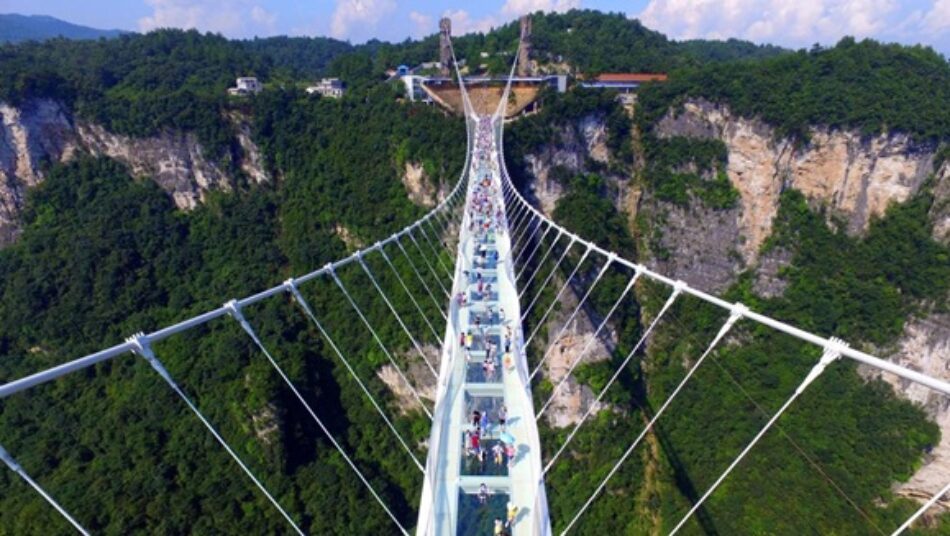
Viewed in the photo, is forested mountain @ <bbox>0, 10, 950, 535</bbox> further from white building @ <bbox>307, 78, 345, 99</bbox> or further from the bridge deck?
the bridge deck

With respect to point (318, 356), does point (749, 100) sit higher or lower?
higher

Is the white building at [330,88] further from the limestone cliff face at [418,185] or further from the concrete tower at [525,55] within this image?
the limestone cliff face at [418,185]

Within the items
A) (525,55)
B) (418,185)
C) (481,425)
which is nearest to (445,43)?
(525,55)

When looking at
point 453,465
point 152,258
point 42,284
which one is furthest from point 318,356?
point 453,465

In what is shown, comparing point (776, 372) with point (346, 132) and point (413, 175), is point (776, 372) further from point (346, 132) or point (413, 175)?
point (346, 132)

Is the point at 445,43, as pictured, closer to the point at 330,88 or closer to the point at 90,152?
the point at 330,88

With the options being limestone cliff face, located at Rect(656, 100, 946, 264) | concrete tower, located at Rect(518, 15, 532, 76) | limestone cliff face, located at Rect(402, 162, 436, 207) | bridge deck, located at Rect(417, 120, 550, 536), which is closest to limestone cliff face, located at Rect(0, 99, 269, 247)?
limestone cliff face, located at Rect(402, 162, 436, 207)
